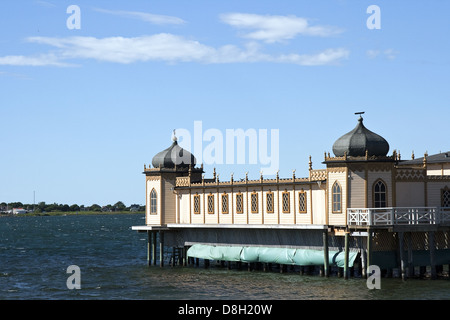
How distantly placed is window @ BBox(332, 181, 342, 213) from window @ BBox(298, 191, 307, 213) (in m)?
3.22

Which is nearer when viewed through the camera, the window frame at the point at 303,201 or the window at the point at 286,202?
the window frame at the point at 303,201

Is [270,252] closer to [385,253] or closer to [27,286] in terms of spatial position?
[385,253]

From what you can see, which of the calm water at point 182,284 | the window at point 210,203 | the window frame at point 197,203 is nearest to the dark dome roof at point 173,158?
the window frame at point 197,203

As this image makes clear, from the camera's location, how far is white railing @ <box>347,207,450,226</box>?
57.2m

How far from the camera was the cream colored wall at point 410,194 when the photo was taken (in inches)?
2352

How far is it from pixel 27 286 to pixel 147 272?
35.0 feet

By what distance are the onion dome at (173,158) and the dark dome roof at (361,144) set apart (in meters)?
18.0

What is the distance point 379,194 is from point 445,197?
593cm

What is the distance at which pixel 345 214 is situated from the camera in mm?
58969

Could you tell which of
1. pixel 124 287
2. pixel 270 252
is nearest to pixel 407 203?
pixel 270 252

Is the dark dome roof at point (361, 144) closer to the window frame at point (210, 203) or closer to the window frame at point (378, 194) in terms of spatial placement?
the window frame at point (378, 194)

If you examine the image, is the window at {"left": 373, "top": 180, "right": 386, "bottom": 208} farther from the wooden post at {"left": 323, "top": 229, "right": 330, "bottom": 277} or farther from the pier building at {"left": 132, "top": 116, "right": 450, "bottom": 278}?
the wooden post at {"left": 323, "top": 229, "right": 330, "bottom": 277}

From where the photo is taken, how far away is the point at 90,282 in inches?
2591

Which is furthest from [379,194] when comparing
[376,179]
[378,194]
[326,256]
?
[326,256]
